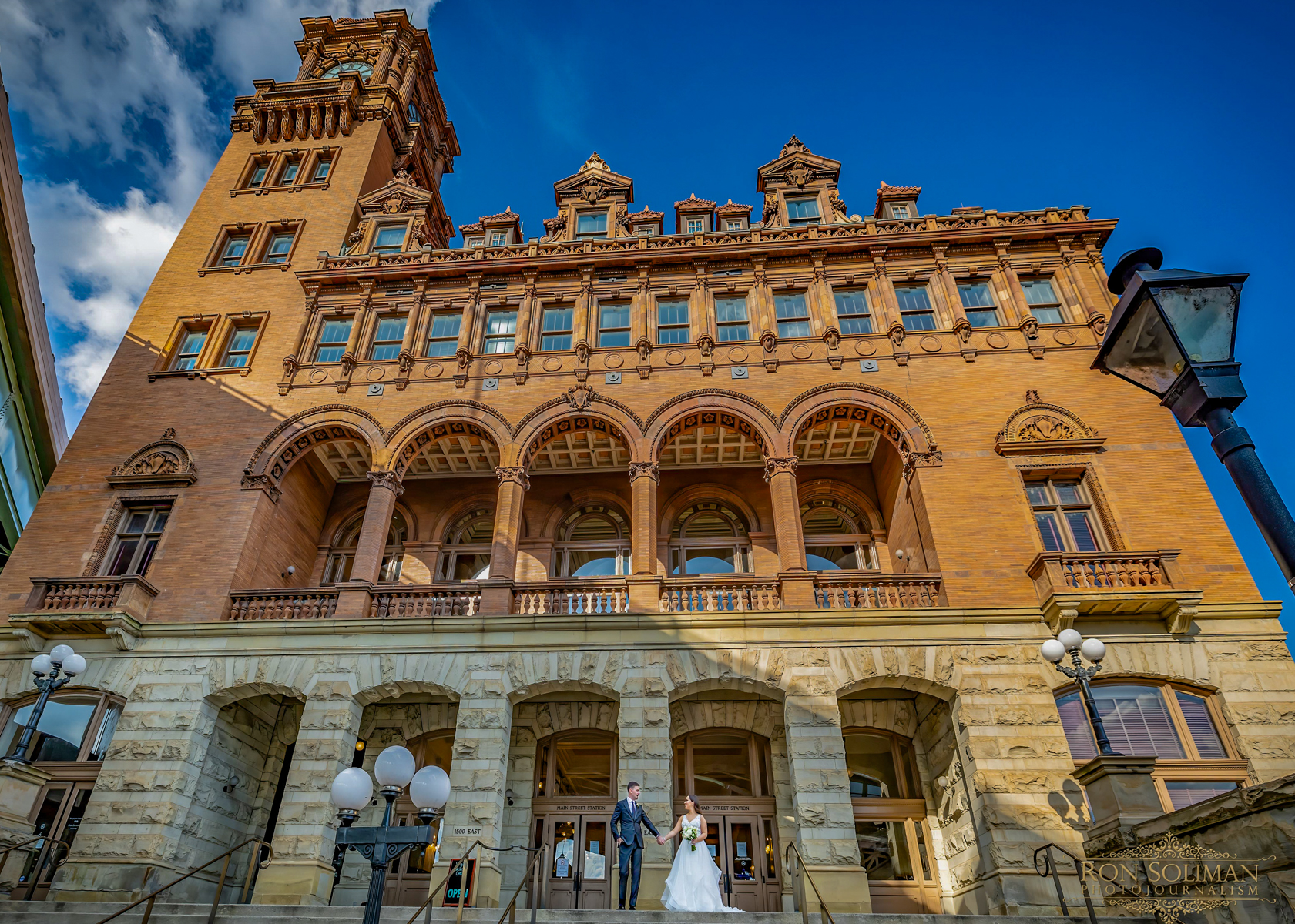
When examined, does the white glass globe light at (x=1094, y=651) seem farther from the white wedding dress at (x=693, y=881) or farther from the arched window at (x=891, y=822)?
→ the white wedding dress at (x=693, y=881)

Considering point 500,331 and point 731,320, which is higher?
point 500,331

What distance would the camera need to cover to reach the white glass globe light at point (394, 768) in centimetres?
746

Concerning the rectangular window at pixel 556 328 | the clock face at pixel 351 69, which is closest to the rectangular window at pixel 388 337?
the rectangular window at pixel 556 328

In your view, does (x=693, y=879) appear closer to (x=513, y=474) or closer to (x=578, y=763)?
(x=578, y=763)

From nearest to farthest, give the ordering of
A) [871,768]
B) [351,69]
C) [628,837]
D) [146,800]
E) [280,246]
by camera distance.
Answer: [628,837] → [146,800] → [871,768] → [280,246] → [351,69]

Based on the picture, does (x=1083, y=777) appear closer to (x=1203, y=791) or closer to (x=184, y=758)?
(x=1203, y=791)

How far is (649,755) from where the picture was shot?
14914 mm

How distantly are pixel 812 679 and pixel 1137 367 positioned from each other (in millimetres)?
11082

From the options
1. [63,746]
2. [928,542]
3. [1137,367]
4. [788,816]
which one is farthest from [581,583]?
[1137,367]

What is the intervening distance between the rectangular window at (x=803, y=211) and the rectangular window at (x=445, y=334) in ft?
34.4

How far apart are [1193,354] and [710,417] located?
48.3 feet

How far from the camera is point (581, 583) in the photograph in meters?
17.2

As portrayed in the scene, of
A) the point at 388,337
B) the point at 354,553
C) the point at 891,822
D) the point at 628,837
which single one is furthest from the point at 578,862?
the point at 388,337

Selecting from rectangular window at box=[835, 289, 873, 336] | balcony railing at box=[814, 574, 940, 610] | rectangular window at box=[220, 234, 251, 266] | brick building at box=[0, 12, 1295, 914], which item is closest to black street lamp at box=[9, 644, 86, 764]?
brick building at box=[0, 12, 1295, 914]
